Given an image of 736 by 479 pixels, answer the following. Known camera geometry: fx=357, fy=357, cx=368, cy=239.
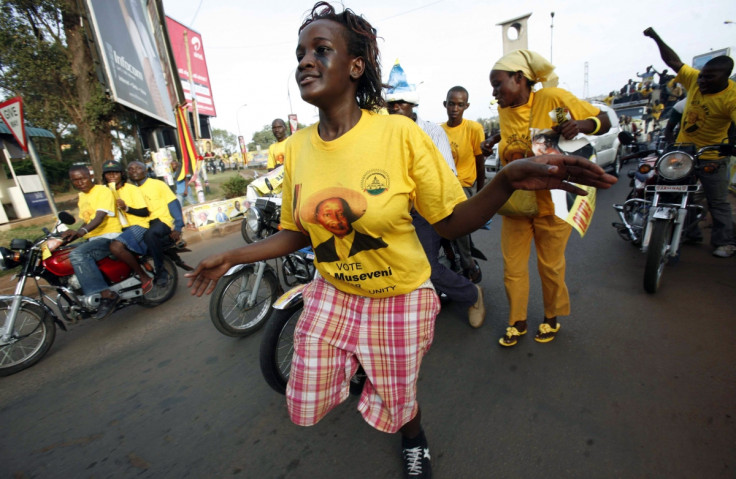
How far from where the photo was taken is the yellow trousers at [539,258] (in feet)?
7.85

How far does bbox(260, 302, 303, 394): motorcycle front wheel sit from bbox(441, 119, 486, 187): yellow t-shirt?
246 cm

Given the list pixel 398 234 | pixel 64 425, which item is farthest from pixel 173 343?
pixel 398 234

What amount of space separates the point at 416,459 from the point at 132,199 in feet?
13.9

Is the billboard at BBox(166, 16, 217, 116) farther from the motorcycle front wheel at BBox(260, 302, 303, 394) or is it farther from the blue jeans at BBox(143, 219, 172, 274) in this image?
the motorcycle front wheel at BBox(260, 302, 303, 394)

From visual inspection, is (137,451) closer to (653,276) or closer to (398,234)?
(398,234)

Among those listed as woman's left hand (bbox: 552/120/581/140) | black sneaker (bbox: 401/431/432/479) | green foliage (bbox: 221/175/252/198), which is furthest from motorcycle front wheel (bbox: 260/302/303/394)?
green foliage (bbox: 221/175/252/198)

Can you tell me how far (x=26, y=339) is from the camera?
343 centimetres

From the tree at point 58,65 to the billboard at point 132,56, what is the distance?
1202 mm

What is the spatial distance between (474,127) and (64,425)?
4.21m

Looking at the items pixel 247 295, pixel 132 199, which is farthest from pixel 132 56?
pixel 247 295

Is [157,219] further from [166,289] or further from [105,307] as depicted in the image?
[105,307]

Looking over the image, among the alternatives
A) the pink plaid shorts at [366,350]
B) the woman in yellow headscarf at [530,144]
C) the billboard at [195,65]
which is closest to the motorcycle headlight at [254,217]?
the woman in yellow headscarf at [530,144]

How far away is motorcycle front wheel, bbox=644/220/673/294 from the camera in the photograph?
3.02 meters

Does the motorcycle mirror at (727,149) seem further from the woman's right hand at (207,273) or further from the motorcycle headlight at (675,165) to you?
the woman's right hand at (207,273)
